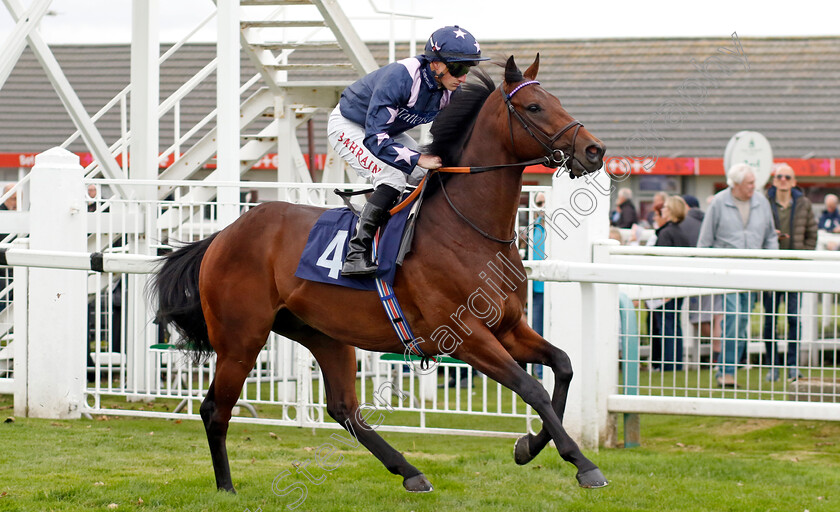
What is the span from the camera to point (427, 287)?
4.48 metres

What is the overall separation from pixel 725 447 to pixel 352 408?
8.83 feet

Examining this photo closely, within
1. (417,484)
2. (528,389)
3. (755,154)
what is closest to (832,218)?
(755,154)

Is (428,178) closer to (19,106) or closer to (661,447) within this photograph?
(661,447)

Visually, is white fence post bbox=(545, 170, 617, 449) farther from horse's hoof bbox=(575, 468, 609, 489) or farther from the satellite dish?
the satellite dish

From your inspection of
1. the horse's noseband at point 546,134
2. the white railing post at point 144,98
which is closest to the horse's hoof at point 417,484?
the horse's noseband at point 546,134

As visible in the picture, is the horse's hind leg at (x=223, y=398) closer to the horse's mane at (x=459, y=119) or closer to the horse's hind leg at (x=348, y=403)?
the horse's hind leg at (x=348, y=403)

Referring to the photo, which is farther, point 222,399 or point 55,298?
point 55,298

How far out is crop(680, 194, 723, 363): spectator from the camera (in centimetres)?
594

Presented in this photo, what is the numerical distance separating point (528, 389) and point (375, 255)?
94 centimetres

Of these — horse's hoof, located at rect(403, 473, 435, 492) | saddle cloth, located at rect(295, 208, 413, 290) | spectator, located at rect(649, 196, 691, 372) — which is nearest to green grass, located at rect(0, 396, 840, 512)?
horse's hoof, located at rect(403, 473, 435, 492)

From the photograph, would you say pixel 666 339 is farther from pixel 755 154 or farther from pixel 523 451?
pixel 755 154

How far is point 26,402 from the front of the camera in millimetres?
6996

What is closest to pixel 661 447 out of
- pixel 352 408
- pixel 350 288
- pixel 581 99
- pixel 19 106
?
pixel 352 408

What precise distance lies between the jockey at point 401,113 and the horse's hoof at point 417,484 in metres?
1.01
